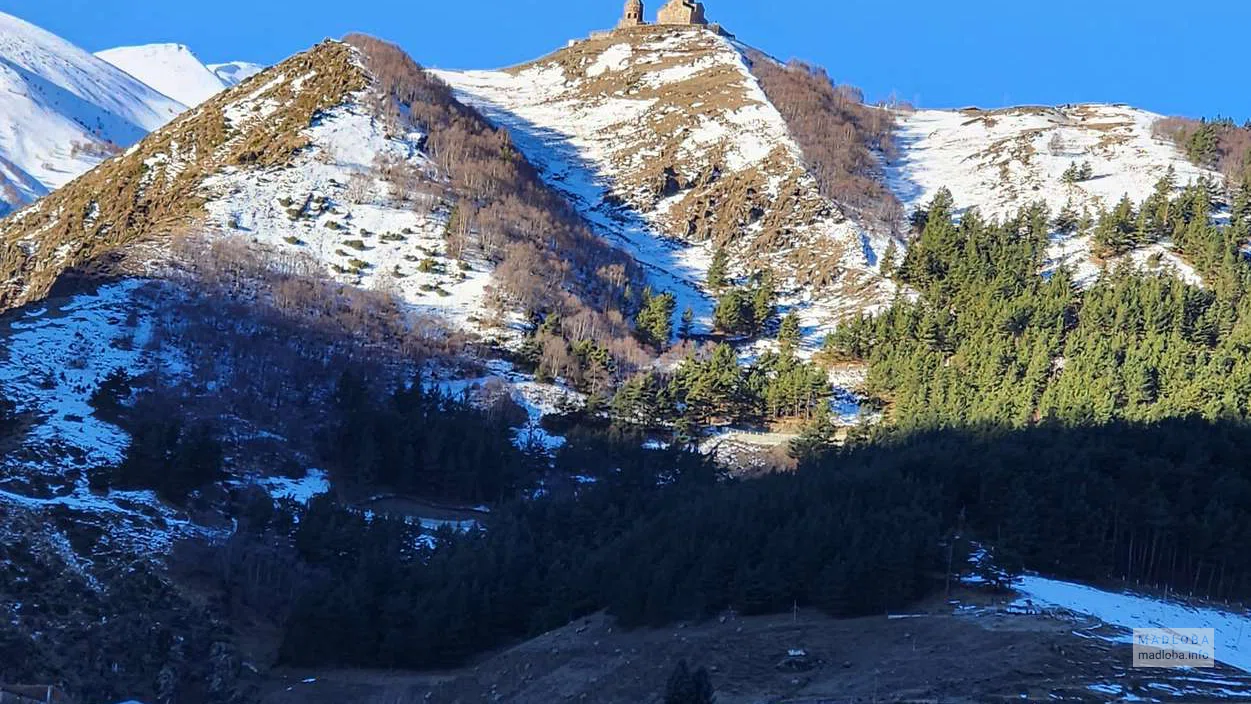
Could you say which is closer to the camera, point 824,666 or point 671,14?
point 824,666

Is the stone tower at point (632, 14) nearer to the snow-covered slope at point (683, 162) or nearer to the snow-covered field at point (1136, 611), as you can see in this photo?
the snow-covered slope at point (683, 162)

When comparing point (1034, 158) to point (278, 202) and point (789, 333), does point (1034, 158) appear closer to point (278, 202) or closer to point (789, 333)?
point (789, 333)

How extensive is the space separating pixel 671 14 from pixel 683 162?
155 feet

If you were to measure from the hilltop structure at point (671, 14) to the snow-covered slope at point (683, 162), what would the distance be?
13.3ft

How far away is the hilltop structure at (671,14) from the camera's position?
15338 centimetres

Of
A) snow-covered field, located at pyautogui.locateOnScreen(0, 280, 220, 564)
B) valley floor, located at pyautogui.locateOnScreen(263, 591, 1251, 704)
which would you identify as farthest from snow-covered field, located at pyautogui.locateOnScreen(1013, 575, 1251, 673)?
snow-covered field, located at pyautogui.locateOnScreen(0, 280, 220, 564)

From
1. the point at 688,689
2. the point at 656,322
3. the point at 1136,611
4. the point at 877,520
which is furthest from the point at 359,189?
the point at 688,689

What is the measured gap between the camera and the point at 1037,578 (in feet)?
122

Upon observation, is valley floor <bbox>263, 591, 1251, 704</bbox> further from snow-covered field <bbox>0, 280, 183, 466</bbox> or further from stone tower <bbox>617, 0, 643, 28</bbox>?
stone tower <bbox>617, 0, 643, 28</bbox>

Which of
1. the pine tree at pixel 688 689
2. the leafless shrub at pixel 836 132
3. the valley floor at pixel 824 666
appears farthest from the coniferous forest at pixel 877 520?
the leafless shrub at pixel 836 132

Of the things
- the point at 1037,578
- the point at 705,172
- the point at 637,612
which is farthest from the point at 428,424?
the point at 705,172

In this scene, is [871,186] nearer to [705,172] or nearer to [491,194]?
[705,172]

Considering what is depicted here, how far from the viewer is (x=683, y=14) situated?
153500mm

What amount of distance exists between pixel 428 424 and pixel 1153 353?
36.2 meters
